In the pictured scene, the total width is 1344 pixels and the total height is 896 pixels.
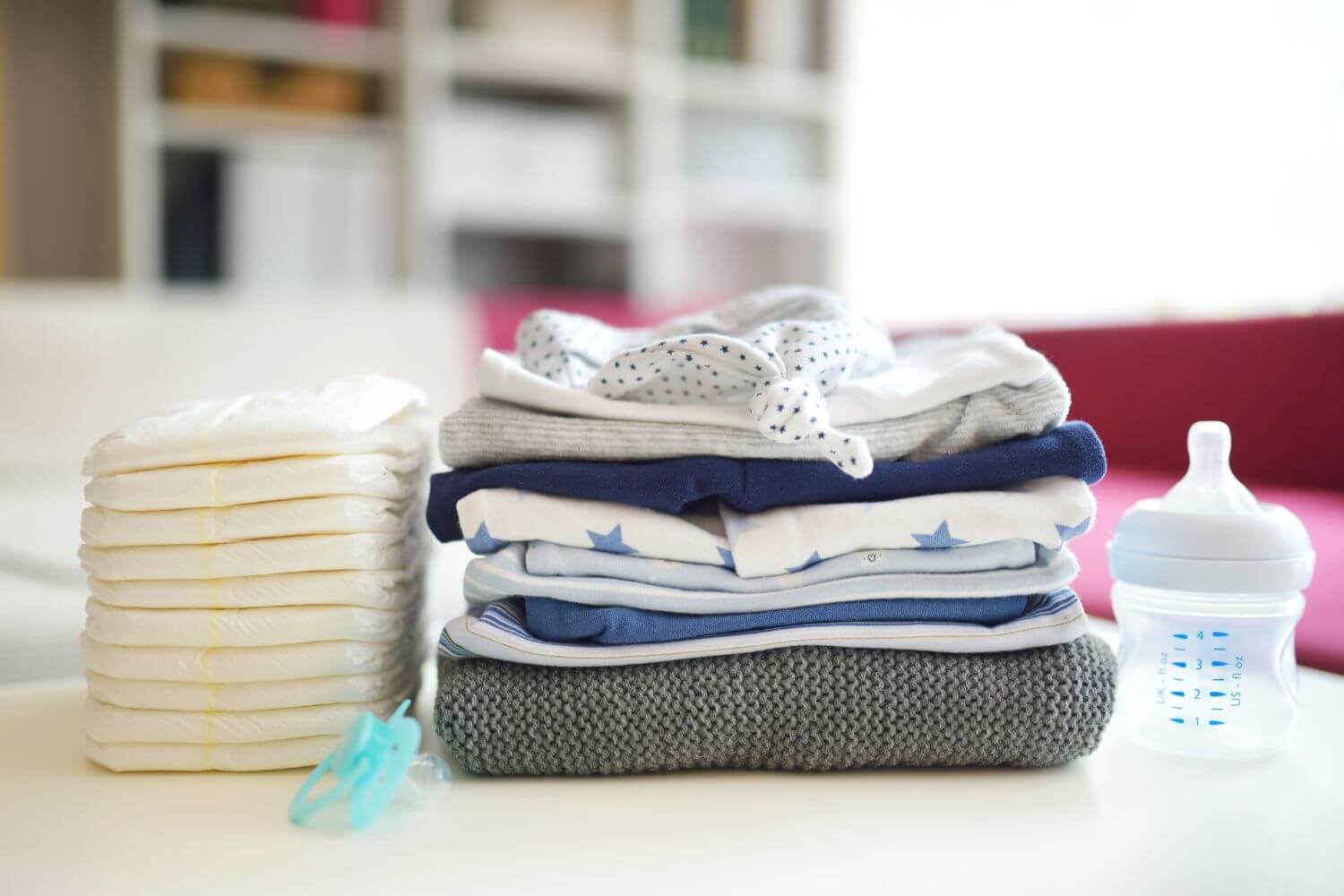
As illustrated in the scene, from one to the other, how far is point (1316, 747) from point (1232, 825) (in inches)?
4.9

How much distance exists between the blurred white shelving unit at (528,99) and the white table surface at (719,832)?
163 centimetres

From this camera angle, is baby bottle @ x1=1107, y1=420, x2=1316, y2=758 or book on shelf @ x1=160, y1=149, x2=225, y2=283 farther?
book on shelf @ x1=160, y1=149, x2=225, y2=283

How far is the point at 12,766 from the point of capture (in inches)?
21.6

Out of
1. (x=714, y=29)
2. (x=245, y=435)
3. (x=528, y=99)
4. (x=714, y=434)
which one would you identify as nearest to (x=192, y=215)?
(x=528, y=99)

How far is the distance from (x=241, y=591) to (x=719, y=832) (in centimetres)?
26

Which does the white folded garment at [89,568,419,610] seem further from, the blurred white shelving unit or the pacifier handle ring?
the blurred white shelving unit

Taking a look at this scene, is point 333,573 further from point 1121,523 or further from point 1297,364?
point 1297,364

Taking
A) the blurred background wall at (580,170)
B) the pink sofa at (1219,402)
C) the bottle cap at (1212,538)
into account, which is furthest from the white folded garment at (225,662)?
the blurred background wall at (580,170)

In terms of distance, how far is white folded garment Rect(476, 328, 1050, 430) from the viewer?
0.54 m

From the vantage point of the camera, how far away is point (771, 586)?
0.53 meters

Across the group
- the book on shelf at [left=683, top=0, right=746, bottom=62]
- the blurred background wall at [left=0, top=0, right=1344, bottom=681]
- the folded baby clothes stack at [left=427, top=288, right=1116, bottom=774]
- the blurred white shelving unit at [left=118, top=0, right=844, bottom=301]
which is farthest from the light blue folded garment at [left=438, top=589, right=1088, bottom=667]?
the book on shelf at [left=683, top=0, right=746, bottom=62]

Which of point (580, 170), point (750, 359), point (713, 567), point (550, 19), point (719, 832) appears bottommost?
point (719, 832)

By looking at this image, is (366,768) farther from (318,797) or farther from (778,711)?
(778,711)

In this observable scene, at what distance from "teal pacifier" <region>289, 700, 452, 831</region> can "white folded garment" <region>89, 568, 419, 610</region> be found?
80mm
